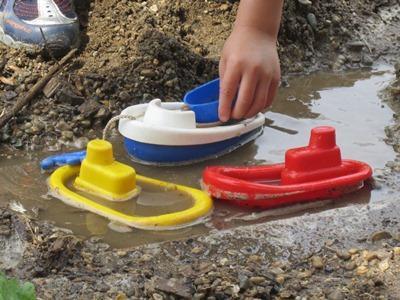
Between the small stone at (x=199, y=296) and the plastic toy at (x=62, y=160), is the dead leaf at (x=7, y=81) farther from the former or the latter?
the small stone at (x=199, y=296)

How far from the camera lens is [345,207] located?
2.63 metres

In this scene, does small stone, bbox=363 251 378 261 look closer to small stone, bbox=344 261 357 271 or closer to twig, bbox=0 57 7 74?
small stone, bbox=344 261 357 271

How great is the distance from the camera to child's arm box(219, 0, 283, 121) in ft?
7.25

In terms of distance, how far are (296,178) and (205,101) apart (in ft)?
1.81

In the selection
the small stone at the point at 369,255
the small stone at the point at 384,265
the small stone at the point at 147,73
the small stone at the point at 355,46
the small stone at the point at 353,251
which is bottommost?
the small stone at the point at 353,251

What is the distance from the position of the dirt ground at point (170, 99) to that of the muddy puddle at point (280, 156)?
0.08 meters

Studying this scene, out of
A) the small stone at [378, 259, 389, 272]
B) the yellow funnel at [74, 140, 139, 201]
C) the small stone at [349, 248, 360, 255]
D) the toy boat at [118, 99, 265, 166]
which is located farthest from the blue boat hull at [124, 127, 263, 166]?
the small stone at [378, 259, 389, 272]

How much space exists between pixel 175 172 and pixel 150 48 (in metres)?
0.73

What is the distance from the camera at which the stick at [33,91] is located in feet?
10.0

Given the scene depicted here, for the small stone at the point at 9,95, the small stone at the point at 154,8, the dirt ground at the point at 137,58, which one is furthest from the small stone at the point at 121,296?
the small stone at the point at 154,8

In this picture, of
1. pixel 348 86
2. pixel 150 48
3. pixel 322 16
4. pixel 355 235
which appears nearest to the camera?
pixel 355 235

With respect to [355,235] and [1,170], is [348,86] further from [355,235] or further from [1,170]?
[1,170]

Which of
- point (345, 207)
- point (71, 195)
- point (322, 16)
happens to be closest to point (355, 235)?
point (345, 207)

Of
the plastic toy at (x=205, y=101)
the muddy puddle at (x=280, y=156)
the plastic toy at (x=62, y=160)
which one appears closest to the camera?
the muddy puddle at (x=280, y=156)
